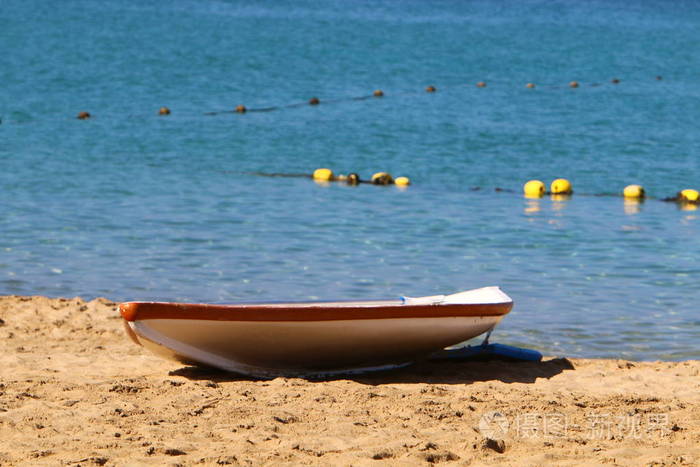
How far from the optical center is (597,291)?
12.5 metres

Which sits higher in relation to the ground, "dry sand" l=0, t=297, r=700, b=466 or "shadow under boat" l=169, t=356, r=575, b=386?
"dry sand" l=0, t=297, r=700, b=466

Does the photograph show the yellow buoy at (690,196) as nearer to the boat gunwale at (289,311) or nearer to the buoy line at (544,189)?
the buoy line at (544,189)

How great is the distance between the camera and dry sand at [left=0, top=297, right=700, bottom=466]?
6.30 m

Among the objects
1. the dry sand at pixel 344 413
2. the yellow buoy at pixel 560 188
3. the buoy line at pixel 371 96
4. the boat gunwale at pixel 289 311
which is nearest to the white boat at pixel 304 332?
the boat gunwale at pixel 289 311

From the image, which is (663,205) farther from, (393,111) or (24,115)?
(24,115)

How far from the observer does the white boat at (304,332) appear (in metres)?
7.95

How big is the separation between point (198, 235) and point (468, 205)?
5861 mm

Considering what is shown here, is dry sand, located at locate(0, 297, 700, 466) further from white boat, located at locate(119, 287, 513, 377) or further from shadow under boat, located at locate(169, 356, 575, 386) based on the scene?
white boat, located at locate(119, 287, 513, 377)

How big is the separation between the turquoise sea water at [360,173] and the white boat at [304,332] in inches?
74.7

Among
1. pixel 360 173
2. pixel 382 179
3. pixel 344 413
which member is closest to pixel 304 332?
pixel 344 413

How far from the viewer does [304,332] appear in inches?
320

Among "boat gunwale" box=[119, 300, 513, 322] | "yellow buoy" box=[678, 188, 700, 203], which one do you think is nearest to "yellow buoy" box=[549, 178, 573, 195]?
"yellow buoy" box=[678, 188, 700, 203]

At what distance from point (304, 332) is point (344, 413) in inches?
42.7

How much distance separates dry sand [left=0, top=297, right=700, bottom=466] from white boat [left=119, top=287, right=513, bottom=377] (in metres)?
0.20
